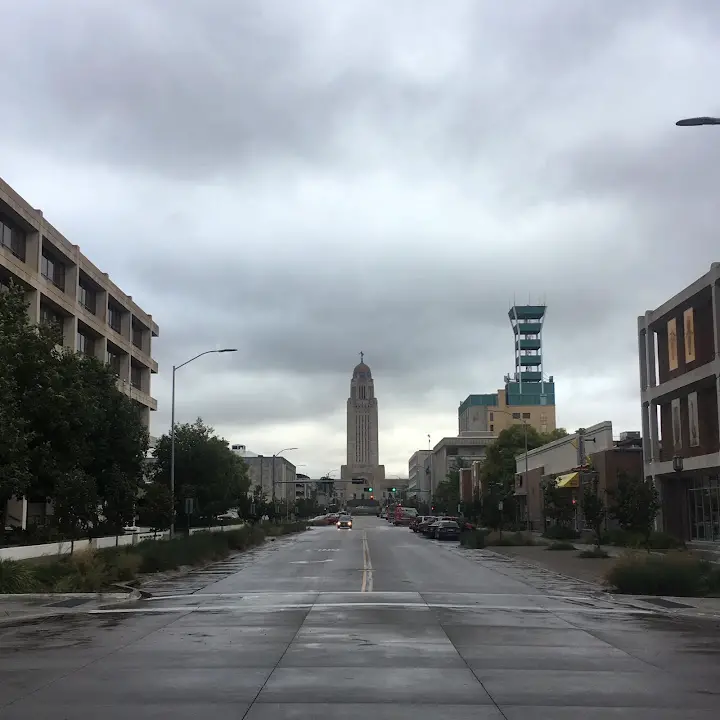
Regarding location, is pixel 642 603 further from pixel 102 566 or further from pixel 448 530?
pixel 448 530

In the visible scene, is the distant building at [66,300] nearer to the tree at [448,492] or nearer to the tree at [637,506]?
the tree at [637,506]

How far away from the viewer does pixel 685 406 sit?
147 ft

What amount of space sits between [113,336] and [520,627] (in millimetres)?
56503

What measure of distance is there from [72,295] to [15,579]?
38.4 meters

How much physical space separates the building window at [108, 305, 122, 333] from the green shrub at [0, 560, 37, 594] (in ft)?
157

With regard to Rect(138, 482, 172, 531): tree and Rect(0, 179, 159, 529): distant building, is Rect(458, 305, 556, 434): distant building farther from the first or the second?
Rect(138, 482, 172, 531): tree

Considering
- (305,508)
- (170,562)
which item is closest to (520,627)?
(170,562)

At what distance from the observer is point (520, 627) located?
52.3ft

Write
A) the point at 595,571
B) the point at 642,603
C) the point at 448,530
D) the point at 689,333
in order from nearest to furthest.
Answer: the point at 642,603, the point at 595,571, the point at 689,333, the point at 448,530

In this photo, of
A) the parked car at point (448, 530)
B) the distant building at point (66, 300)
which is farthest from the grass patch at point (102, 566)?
the parked car at point (448, 530)

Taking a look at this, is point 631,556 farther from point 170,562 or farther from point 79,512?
point 79,512

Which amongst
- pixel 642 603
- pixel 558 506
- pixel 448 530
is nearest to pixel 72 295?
pixel 448 530

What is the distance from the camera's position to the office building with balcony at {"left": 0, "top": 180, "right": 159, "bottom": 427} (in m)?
49.7

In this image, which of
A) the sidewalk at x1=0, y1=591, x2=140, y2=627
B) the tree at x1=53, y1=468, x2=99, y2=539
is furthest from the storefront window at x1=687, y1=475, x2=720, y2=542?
the sidewalk at x1=0, y1=591, x2=140, y2=627
